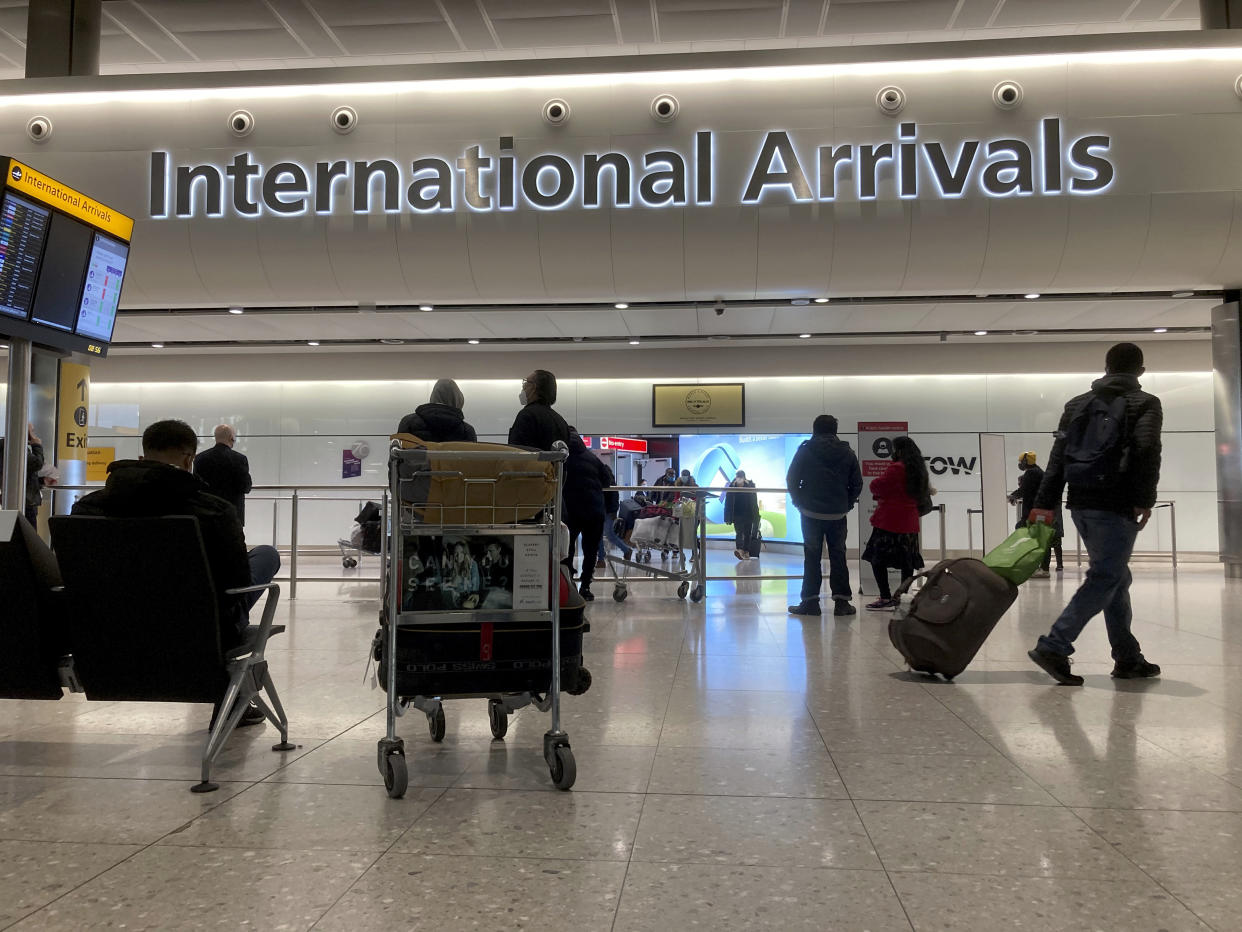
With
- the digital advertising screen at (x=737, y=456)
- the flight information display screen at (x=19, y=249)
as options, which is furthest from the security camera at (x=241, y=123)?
the digital advertising screen at (x=737, y=456)

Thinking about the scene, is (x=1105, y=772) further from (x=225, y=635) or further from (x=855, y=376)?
(x=855, y=376)

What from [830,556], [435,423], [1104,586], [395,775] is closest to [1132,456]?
[1104,586]

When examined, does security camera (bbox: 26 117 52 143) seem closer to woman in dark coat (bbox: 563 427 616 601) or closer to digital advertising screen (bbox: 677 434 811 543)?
woman in dark coat (bbox: 563 427 616 601)

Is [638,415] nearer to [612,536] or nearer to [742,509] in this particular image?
[742,509]

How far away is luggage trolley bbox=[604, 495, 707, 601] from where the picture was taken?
28.9ft

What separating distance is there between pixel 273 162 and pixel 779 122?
18.1 ft

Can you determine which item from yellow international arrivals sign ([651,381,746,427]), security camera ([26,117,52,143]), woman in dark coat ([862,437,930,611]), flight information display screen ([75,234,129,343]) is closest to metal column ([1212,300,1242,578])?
woman in dark coat ([862,437,930,611])

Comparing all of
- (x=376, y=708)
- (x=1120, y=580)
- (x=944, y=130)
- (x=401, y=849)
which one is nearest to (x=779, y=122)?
(x=944, y=130)

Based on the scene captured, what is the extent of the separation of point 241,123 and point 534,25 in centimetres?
339

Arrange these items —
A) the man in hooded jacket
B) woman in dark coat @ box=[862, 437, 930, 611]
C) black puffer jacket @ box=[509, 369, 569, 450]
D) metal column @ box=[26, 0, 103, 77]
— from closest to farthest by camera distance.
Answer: the man in hooded jacket < black puffer jacket @ box=[509, 369, 569, 450] < woman in dark coat @ box=[862, 437, 930, 611] < metal column @ box=[26, 0, 103, 77]

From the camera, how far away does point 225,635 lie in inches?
120

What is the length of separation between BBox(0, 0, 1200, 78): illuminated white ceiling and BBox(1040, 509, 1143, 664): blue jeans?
6.79 meters

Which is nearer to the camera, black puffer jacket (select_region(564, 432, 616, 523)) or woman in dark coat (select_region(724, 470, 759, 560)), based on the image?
black puffer jacket (select_region(564, 432, 616, 523))

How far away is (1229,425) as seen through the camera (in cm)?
1005
